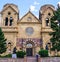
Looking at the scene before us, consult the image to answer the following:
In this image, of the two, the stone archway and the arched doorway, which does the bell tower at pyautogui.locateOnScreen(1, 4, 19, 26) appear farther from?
the arched doorway

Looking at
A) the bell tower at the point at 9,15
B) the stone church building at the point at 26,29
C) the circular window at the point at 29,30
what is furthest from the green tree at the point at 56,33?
the bell tower at the point at 9,15

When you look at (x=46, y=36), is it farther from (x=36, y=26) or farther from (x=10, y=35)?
(x=10, y=35)

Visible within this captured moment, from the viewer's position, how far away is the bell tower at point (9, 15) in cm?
5345

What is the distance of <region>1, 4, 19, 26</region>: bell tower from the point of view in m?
53.5

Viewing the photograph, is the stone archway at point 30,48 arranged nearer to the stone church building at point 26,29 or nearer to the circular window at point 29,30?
the stone church building at point 26,29

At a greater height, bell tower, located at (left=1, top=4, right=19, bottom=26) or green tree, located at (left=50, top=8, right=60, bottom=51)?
bell tower, located at (left=1, top=4, right=19, bottom=26)

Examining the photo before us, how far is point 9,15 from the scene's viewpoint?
54.1m

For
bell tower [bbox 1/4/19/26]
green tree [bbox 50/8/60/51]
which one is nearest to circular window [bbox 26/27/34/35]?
bell tower [bbox 1/4/19/26]

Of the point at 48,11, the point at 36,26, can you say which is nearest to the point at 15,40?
the point at 36,26

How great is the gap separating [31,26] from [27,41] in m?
3.41

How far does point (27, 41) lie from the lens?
5219cm

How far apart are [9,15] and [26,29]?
4.95 metres

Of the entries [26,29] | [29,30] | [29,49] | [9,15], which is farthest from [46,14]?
[29,49]

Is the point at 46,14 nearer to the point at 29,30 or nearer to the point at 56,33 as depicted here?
the point at 29,30
